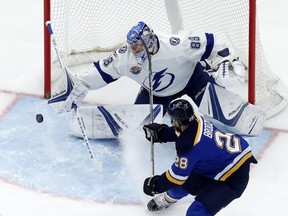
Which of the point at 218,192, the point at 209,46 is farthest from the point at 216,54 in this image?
the point at 218,192

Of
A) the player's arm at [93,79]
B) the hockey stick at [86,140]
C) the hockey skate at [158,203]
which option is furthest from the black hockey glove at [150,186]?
the player's arm at [93,79]

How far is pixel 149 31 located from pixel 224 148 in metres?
0.83

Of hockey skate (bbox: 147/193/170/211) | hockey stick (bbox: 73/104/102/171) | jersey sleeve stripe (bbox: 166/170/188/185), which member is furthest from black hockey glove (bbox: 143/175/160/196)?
hockey stick (bbox: 73/104/102/171)

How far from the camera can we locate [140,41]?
4.83 meters

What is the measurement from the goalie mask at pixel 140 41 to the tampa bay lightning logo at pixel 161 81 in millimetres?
163

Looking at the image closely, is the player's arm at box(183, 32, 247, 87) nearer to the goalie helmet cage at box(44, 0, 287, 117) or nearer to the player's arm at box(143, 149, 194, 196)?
the goalie helmet cage at box(44, 0, 287, 117)

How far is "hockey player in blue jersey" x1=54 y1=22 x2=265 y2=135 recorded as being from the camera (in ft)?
16.6

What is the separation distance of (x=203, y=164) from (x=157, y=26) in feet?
6.18

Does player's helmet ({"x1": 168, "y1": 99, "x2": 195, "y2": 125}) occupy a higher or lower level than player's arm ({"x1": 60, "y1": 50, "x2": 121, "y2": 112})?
higher

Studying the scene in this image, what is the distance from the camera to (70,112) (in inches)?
222

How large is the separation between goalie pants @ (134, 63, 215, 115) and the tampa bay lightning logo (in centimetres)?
11

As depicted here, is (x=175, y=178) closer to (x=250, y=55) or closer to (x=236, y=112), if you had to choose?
(x=236, y=112)

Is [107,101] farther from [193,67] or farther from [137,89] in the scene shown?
[193,67]

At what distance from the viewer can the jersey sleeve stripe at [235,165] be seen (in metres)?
4.36
